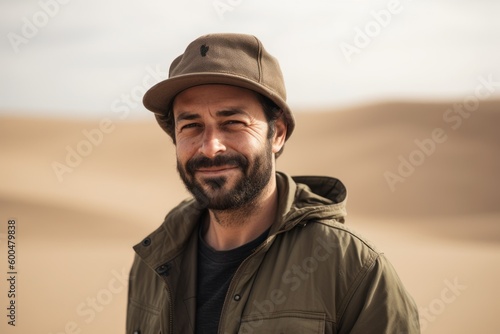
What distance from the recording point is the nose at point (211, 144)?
9.37ft

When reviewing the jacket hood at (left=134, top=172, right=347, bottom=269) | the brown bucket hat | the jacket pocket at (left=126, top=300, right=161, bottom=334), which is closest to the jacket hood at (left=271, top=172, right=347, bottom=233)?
the jacket hood at (left=134, top=172, right=347, bottom=269)

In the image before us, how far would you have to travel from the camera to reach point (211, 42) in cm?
295

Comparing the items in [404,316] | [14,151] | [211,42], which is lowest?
[404,316]

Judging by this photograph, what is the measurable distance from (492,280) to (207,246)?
802 cm

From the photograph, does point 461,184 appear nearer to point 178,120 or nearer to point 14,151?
point 14,151

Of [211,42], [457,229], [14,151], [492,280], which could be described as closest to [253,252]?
[211,42]

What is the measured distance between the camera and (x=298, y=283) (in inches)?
105

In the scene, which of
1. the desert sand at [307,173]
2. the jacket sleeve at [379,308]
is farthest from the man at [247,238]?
the desert sand at [307,173]

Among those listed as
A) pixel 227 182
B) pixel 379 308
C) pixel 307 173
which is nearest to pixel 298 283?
pixel 379 308

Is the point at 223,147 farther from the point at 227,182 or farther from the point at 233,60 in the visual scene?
the point at 233,60
